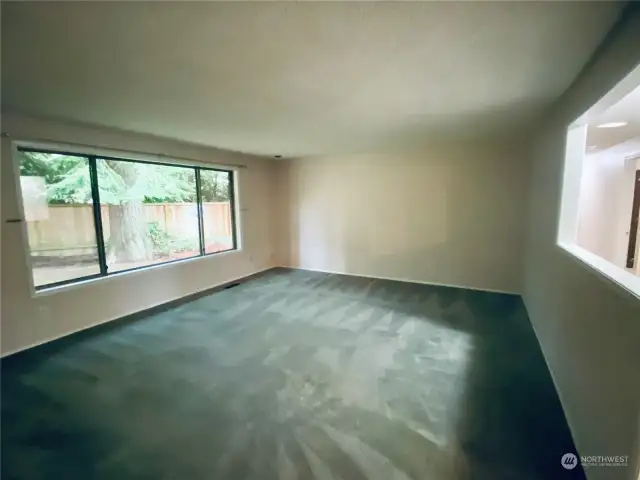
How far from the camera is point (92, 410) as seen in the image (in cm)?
226

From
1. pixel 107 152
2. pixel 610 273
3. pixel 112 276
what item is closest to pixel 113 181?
pixel 107 152

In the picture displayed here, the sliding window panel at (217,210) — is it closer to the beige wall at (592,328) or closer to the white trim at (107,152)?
the white trim at (107,152)

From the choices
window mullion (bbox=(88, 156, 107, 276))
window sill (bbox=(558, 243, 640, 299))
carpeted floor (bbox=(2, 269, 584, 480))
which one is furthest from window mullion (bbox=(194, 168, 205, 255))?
window sill (bbox=(558, 243, 640, 299))

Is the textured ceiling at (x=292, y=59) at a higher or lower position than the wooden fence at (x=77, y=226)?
higher

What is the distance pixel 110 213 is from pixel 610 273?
4.73 meters

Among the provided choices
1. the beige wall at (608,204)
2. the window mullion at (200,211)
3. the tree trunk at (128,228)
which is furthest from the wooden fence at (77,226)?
the beige wall at (608,204)

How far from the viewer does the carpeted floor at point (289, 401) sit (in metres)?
1.78

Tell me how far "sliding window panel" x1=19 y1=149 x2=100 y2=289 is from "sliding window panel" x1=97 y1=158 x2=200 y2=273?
188 mm

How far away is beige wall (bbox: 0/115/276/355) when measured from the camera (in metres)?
3.10

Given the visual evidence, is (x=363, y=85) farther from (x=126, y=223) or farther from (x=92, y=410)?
(x=126, y=223)

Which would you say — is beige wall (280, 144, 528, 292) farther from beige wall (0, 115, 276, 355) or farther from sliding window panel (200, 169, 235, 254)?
sliding window panel (200, 169, 235, 254)

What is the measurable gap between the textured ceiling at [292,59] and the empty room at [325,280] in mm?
18

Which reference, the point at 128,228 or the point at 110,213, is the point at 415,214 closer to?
the point at 128,228

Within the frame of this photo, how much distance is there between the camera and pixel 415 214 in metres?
Answer: 5.47
